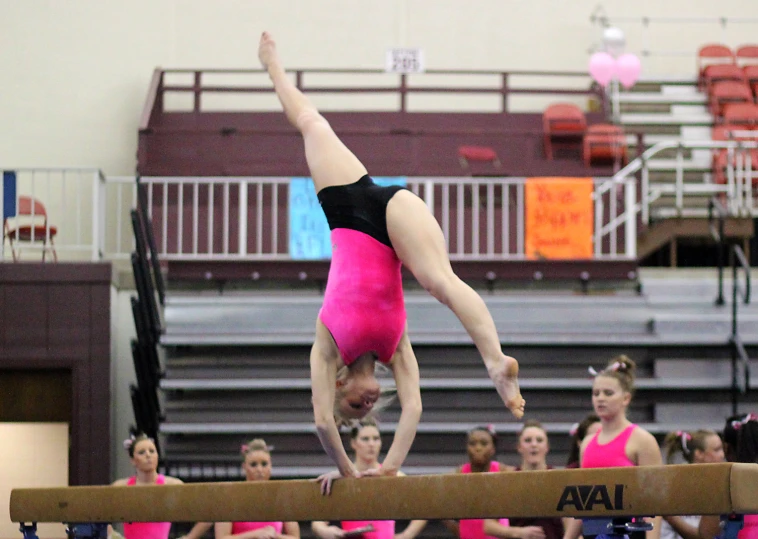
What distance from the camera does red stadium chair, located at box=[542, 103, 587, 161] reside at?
12.2 meters

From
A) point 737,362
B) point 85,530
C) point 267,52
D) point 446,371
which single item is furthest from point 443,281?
point 737,362

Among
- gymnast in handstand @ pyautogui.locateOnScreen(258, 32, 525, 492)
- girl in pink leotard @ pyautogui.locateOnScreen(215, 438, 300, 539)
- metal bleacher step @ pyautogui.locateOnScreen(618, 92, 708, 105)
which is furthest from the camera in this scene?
metal bleacher step @ pyautogui.locateOnScreen(618, 92, 708, 105)

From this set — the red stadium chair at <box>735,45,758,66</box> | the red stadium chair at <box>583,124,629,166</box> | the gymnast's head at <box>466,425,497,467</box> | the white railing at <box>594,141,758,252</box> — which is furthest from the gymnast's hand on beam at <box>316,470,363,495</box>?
the red stadium chair at <box>735,45,758,66</box>

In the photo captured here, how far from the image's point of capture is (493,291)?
9875mm

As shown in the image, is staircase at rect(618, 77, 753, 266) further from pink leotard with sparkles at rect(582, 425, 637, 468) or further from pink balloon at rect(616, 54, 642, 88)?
pink leotard with sparkles at rect(582, 425, 637, 468)

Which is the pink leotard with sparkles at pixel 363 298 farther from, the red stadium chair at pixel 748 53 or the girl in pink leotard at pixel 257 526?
the red stadium chair at pixel 748 53

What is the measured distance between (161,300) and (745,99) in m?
7.50

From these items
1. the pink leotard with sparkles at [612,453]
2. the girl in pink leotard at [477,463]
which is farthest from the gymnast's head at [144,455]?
the pink leotard with sparkles at [612,453]

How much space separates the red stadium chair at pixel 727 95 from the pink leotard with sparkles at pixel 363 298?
9.84m

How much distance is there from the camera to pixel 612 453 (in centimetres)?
545

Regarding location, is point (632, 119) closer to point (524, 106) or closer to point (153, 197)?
point (524, 106)

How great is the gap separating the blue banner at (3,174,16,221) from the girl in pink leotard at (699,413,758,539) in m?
5.63

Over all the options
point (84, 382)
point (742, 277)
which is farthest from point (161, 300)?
point (742, 277)

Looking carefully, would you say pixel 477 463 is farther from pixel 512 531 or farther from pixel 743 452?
pixel 743 452
